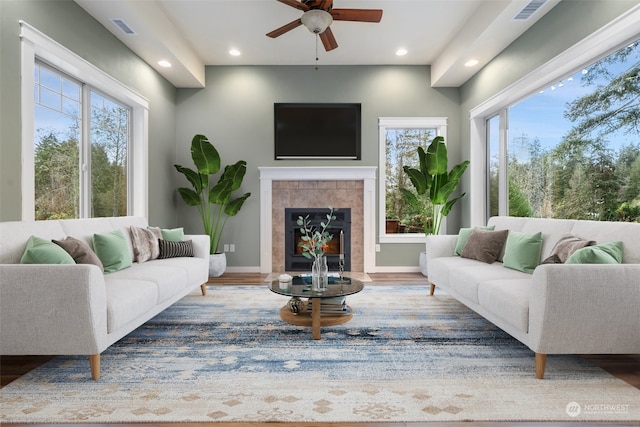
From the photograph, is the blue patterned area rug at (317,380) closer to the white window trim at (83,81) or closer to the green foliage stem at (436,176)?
the white window trim at (83,81)

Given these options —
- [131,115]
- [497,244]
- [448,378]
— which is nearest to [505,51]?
[497,244]

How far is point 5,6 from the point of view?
8.05 ft

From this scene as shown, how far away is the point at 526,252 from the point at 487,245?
0.52 meters

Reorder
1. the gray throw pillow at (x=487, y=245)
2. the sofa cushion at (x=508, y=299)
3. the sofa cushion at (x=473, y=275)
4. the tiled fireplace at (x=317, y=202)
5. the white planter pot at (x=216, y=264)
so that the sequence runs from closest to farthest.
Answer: the sofa cushion at (x=508, y=299) < the sofa cushion at (x=473, y=275) < the gray throw pillow at (x=487, y=245) < the white planter pot at (x=216, y=264) < the tiled fireplace at (x=317, y=202)

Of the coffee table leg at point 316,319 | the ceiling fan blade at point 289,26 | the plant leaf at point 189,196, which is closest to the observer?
the coffee table leg at point 316,319

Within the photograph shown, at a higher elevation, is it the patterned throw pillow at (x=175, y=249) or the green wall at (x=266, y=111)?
the green wall at (x=266, y=111)

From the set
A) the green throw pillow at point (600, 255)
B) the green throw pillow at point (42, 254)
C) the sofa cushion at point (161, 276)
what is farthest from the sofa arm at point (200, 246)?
the green throw pillow at point (600, 255)

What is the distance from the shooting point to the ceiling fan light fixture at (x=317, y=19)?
2.99 metres

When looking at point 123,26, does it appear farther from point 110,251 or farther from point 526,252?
point 526,252

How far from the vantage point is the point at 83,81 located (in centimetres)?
351

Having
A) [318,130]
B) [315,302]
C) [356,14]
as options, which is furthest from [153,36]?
[315,302]

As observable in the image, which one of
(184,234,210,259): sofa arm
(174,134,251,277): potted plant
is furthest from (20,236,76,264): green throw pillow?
(174,134,251,277): potted plant

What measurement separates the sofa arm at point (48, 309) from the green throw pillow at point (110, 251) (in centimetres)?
90

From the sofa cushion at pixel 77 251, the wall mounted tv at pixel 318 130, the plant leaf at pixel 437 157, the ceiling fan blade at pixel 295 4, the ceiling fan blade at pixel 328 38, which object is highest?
the ceiling fan blade at pixel 295 4
